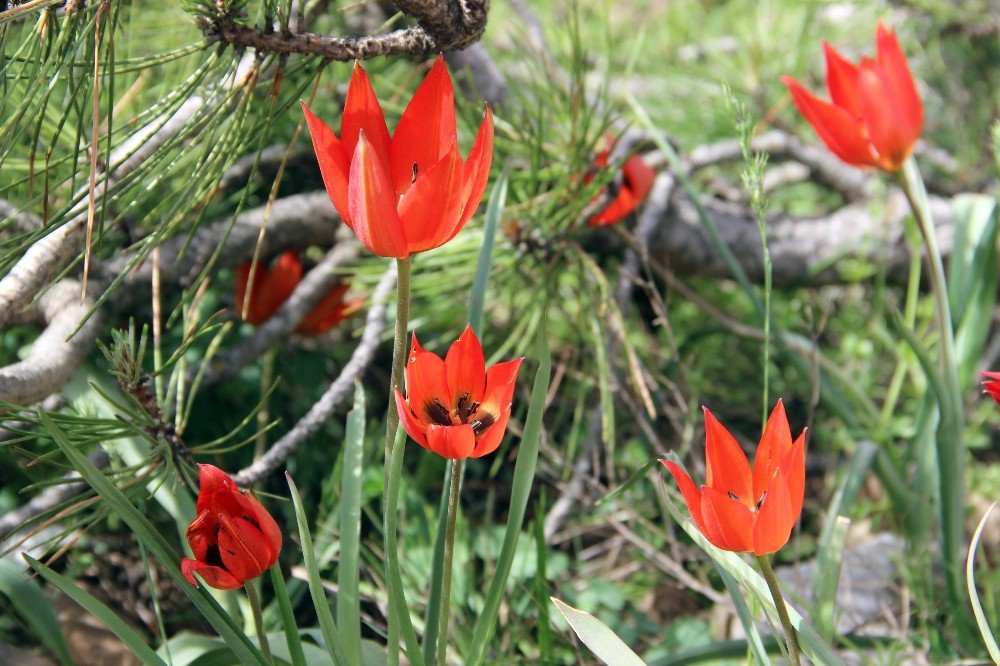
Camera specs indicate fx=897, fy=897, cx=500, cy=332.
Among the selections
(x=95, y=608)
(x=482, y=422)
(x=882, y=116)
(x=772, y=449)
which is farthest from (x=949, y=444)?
(x=95, y=608)

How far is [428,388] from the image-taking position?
0.64 meters

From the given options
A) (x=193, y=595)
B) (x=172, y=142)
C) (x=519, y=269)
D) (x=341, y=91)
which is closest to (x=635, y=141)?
(x=519, y=269)

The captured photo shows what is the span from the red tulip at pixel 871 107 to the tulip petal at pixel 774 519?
1.56 ft

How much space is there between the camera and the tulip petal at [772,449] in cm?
63

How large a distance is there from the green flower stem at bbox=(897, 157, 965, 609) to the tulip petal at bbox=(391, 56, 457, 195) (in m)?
0.56

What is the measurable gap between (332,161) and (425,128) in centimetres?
8

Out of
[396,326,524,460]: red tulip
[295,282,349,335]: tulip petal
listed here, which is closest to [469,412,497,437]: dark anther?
[396,326,524,460]: red tulip

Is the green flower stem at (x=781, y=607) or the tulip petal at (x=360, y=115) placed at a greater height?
the tulip petal at (x=360, y=115)

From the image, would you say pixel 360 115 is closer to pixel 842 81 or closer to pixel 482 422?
pixel 482 422

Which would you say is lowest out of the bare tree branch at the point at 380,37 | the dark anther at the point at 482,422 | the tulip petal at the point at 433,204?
the dark anther at the point at 482,422

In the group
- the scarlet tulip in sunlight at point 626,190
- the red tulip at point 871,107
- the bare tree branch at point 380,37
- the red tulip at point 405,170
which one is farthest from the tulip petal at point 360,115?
the scarlet tulip in sunlight at point 626,190

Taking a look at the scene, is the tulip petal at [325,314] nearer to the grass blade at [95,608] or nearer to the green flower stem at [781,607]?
the grass blade at [95,608]

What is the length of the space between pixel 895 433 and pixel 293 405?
939 mm

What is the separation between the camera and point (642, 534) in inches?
53.2
